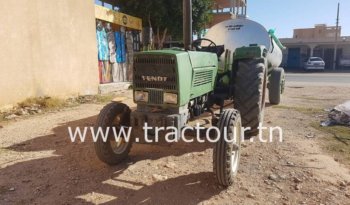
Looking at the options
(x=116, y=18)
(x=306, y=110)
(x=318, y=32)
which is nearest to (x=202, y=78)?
(x=306, y=110)

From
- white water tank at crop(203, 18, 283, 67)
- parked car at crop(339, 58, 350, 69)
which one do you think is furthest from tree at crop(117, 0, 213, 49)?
parked car at crop(339, 58, 350, 69)

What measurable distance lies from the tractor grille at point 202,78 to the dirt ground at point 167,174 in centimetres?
99

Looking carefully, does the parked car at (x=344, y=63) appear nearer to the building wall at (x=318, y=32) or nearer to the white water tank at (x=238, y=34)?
the building wall at (x=318, y=32)

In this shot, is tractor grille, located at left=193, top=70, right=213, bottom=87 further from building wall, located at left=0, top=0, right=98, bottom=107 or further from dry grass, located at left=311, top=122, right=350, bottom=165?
building wall, located at left=0, top=0, right=98, bottom=107

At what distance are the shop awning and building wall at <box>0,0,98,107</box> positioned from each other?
1.60ft

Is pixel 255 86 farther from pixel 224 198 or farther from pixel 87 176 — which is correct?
pixel 87 176

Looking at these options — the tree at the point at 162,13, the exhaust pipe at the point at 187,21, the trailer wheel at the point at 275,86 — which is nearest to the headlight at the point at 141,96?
the exhaust pipe at the point at 187,21

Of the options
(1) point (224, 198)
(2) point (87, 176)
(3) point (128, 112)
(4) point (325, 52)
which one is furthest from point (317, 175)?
(4) point (325, 52)

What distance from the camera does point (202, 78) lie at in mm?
4418

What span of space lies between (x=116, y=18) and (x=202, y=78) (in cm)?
862

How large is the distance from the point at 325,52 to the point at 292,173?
3777 cm

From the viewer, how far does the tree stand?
1530cm

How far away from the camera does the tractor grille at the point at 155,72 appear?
3.68 metres

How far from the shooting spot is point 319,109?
823 cm
